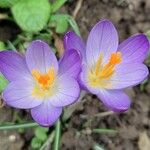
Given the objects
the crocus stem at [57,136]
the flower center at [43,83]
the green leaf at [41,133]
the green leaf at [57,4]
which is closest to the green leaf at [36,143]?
the green leaf at [41,133]

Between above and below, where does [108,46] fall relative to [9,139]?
above

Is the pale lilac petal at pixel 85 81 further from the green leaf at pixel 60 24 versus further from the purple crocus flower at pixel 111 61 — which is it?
the green leaf at pixel 60 24

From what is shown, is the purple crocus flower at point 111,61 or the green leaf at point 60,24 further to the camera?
the green leaf at point 60,24

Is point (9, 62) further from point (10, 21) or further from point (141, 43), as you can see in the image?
point (10, 21)

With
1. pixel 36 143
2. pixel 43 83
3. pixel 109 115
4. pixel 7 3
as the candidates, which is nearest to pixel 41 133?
pixel 36 143

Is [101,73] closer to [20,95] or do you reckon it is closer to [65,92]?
[65,92]

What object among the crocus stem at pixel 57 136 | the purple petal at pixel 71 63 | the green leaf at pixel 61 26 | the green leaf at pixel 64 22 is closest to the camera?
the purple petal at pixel 71 63

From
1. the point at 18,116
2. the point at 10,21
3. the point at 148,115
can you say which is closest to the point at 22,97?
the point at 18,116
